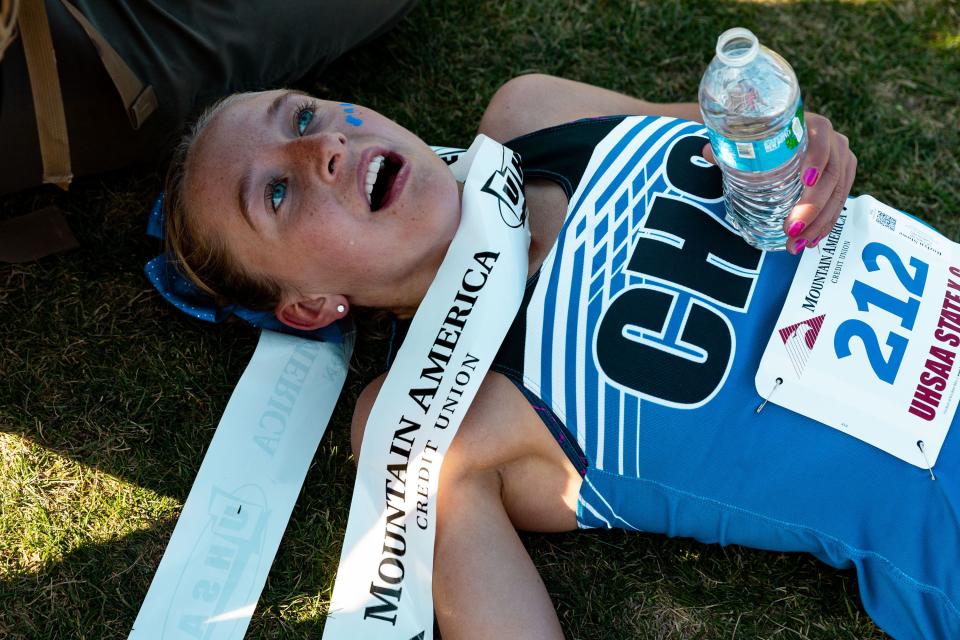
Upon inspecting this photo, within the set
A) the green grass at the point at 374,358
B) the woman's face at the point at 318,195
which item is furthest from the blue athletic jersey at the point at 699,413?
the woman's face at the point at 318,195

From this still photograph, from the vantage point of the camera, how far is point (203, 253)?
9.11 ft

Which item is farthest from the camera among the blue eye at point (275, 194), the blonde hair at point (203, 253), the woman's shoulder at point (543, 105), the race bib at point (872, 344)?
the woman's shoulder at point (543, 105)

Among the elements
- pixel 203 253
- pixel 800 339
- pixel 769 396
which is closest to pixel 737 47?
pixel 800 339

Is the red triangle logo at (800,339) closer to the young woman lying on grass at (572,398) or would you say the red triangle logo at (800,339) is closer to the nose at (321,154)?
the young woman lying on grass at (572,398)

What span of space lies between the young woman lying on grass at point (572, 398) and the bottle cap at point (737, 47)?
1.46 ft

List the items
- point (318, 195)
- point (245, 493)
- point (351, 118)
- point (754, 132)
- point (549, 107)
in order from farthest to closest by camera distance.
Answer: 1. point (549, 107)
2. point (245, 493)
3. point (351, 118)
4. point (318, 195)
5. point (754, 132)

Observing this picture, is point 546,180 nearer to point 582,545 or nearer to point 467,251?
point 467,251

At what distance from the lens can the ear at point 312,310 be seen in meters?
2.78

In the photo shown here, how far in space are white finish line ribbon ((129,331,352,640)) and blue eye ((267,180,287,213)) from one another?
2.60ft

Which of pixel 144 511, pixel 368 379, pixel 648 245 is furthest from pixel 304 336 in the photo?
pixel 648 245

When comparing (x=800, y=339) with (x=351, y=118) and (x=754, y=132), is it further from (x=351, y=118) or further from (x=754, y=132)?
(x=351, y=118)

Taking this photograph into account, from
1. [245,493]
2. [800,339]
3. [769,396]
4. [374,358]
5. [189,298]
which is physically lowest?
[245,493]

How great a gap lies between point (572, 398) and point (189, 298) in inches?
59.2

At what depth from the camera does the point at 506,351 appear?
2.68 m
